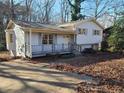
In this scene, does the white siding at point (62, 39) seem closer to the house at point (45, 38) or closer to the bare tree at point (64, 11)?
the house at point (45, 38)

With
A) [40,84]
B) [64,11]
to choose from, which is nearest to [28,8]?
[64,11]

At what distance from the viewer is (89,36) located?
28.3 meters

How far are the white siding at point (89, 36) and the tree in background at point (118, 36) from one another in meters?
2.64

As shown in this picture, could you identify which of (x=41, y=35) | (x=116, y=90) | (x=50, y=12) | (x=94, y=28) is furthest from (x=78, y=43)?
(x=50, y=12)

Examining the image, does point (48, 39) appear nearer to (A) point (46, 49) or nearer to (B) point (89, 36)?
(A) point (46, 49)

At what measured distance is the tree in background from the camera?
920 inches

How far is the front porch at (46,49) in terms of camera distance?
20.1 m

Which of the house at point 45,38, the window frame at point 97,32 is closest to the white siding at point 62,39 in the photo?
the house at point 45,38

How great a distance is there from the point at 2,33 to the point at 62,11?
2100 cm

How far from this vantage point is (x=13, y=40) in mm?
22750

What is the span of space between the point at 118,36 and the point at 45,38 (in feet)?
30.3

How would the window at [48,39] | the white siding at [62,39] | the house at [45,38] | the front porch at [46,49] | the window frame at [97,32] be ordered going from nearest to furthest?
the front porch at [46,49] → the house at [45,38] → the window at [48,39] → the white siding at [62,39] → the window frame at [97,32]

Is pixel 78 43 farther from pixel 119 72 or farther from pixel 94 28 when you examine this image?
pixel 119 72

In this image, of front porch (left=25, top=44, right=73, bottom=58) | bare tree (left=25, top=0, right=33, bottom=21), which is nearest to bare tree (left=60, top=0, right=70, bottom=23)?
bare tree (left=25, top=0, right=33, bottom=21)
